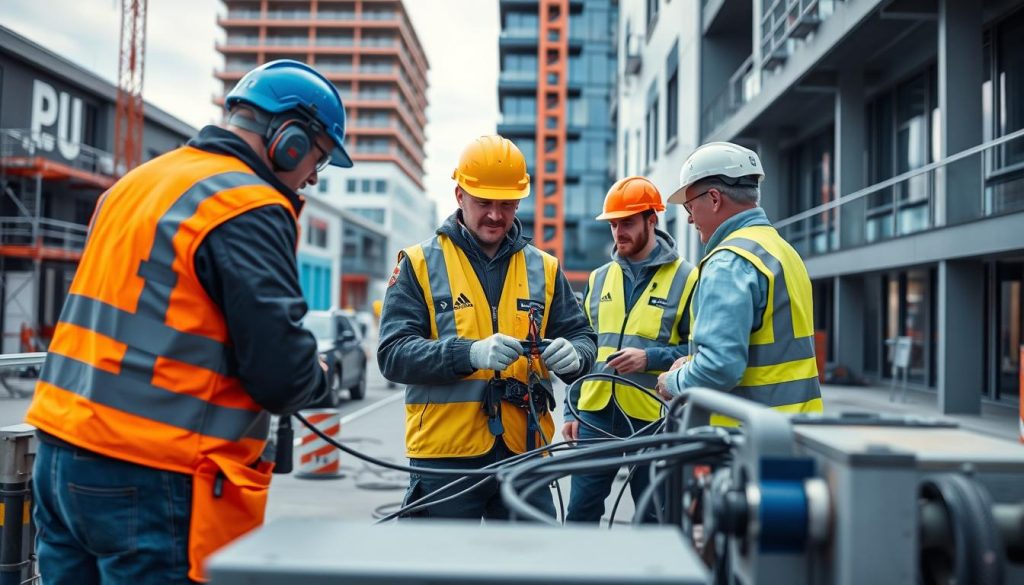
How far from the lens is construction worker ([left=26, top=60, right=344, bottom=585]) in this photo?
2.09m

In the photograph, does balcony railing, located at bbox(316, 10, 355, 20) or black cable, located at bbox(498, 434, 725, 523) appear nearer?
black cable, located at bbox(498, 434, 725, 523)

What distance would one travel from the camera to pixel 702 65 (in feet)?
73.3

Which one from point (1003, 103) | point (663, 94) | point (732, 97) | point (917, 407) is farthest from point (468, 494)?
point (663, 94)

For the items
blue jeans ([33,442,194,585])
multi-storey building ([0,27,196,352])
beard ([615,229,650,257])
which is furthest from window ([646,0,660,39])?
blue jeans ([33,442,194,585])

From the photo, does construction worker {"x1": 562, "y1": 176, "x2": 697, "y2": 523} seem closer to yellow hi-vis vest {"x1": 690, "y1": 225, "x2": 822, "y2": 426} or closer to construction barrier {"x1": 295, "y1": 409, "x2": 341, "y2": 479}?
yellow hi-vis vest {"x1": 690, "y1": 225, "x2": 822, "y2": 426}

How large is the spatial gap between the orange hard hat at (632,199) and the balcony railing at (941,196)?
7.20 m

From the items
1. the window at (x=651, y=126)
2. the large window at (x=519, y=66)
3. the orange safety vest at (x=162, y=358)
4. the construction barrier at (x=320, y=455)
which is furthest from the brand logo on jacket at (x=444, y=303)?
the large window at (x=519, y=66)

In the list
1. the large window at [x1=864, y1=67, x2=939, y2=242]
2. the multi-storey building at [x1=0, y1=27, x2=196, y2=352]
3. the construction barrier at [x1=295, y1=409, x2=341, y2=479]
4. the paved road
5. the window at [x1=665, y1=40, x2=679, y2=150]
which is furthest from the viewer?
the multi-storey building at [x1=0, y1=27, x2=196, y2=352]

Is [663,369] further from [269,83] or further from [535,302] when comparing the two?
[269,83]

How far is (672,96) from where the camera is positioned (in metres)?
26.6

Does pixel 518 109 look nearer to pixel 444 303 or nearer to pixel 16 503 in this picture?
pixel 444 303

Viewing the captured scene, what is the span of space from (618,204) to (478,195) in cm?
153

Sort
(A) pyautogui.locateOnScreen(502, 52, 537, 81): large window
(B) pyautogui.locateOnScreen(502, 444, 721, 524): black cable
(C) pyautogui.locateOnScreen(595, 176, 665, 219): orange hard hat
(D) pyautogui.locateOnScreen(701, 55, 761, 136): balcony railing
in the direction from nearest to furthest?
(B) pyautogui.locateOnScreen(502, 444, 721, 524): black cable
(C) pyautogui.locateOnScreen(595, 176, 665, 219): orange hard hat
(D) pyautogui.locateOnScreen(701, 55, 761, 136): balcony railing
(A) pyautogui.locateOnScreen(502, 52, 537, 81): large window

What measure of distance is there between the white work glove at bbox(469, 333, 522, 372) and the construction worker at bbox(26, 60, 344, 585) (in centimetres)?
99
